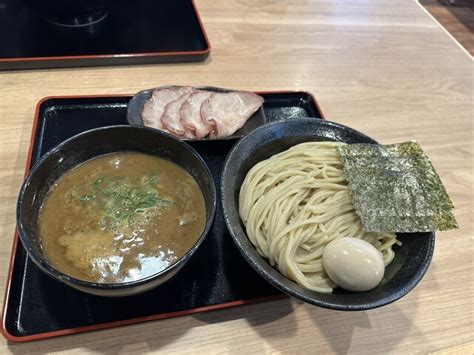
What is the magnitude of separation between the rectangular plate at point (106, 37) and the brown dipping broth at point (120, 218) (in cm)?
72

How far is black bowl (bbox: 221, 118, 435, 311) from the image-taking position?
1.02m

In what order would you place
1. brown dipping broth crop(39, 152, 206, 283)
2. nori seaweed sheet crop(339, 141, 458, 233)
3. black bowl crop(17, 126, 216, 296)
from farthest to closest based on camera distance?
nori seaweed sheet crop(339, 141, 458, 233), brown dipping broth crop(39, 152, 206, 283), black bowl crop(17, 126, 216, 296)

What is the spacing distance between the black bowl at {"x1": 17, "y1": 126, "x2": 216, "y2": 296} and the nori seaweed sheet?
18.8 inches

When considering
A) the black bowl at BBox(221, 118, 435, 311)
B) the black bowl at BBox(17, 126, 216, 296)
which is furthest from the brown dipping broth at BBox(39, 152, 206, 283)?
the black bowl at BBox(221, 118, 435, 311)

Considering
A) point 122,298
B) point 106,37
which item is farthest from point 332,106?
point 122,298

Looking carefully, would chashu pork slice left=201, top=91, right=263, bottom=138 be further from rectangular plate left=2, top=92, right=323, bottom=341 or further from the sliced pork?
rectangular plate left=2, top=92, right=323, bottom=341

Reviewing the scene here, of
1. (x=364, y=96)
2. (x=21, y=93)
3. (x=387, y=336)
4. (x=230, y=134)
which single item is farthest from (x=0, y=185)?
(x=364, y=96)

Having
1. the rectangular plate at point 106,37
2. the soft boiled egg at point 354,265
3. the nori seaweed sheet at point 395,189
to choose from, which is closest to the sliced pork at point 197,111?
the rectangular plate at point 106,37

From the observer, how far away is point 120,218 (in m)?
1.13

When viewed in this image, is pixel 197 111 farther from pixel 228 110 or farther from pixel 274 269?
pixel 274 269

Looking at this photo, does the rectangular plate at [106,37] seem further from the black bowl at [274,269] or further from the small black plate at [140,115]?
the black bowl at [274,269]

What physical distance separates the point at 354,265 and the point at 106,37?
5.09 ft

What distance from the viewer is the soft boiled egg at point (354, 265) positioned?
3.47ft

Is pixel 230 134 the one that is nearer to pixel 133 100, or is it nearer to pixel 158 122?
pixel 158 122
